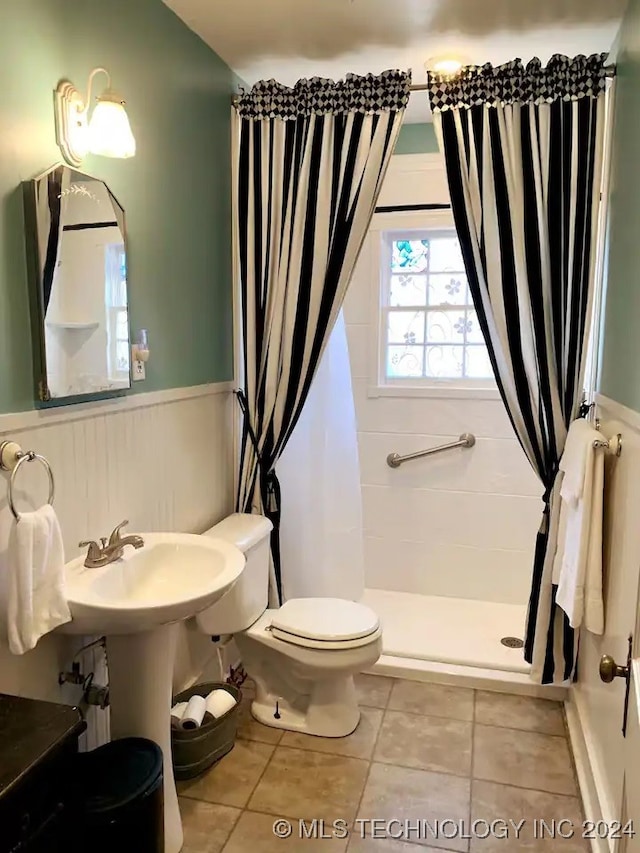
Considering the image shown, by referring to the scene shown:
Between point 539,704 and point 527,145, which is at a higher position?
point 527,145

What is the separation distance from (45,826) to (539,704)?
2059mm

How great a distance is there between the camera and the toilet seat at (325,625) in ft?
7.53

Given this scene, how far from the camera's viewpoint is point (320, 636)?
230 cm

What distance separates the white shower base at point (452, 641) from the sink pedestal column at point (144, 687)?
1.24 meters

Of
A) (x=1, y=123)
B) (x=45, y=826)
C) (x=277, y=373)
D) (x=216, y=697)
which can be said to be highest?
(x=1, y=123)

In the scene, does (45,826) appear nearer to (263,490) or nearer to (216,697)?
(216,697)

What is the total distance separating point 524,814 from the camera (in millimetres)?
2008

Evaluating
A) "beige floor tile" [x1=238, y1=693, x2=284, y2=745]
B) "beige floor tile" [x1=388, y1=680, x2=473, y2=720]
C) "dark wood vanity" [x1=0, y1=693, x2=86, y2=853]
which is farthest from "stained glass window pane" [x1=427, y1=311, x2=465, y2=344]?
"dark wood vanity" [x1=0, y1=693, x2=86, y2=853]

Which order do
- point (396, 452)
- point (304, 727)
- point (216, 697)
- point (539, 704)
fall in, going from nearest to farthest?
1. point (216, 697)
2. point (304, 727)
3. point (539, 704)
4. point (396, 452)

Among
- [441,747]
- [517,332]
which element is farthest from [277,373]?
[441,747]

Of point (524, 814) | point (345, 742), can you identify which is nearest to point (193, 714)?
point (345, 742)

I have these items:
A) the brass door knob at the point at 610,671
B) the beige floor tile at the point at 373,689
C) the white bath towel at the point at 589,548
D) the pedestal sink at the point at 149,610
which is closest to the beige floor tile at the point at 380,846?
the pedestal sink at the point at 149,610

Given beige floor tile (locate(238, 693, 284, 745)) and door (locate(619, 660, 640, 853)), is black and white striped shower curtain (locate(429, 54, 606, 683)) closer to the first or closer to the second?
door (locate(619, 660, 640, 853))

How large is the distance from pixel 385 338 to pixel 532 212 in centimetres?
129
